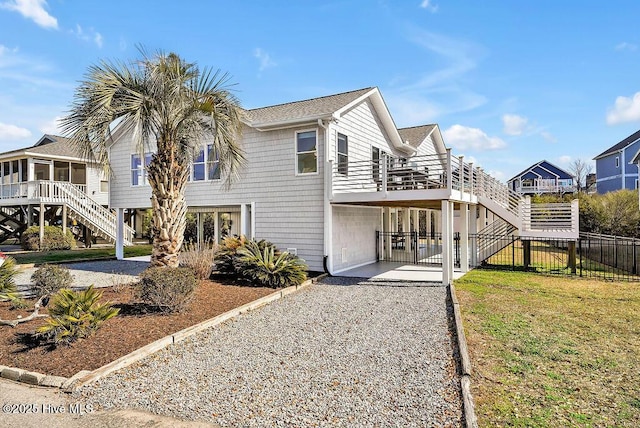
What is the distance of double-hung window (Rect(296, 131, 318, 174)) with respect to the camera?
13.0m

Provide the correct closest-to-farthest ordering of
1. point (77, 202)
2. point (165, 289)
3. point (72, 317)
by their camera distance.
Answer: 1. point (72, 317)
2. point (165, 289)
3. point (77, 202)

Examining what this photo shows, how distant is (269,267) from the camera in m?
10.7

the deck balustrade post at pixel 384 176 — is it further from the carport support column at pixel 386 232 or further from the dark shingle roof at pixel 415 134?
the dark shingle roof at pixel 415 134

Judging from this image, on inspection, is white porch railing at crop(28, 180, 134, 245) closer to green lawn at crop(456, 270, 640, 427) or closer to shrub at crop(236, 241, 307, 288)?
shrub at crop(236, 241, 307, 288)

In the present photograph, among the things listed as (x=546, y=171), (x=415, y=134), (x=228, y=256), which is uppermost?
(x=546, y=171)

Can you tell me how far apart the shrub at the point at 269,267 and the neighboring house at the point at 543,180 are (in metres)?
40.6

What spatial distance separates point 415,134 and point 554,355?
1826 centimetres

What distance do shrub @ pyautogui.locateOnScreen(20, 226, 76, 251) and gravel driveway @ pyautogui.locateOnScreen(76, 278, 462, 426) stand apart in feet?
57.8

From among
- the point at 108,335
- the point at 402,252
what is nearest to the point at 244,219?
the point at 402,252

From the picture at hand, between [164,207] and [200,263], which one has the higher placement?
[164,207]

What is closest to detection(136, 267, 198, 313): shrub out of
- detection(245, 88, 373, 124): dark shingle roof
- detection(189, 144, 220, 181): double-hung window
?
detection(245, 88, 373, 124): dark shingle roof

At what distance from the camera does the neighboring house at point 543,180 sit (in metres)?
45.2

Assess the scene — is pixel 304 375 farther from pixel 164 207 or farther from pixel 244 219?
pixel 244 219

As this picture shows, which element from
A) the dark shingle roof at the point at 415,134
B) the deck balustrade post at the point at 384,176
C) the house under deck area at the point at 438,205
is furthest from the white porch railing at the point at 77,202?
the dark shingle roof at the point at 415,134
